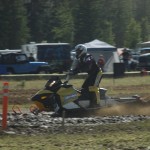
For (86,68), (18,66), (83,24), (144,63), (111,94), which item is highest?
(86,68)

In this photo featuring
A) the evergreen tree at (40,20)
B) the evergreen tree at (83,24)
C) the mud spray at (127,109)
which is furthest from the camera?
the evergreen tree at (40,20)

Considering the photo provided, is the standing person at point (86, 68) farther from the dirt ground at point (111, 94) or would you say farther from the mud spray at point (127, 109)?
the dirt ground at point (111, 94)

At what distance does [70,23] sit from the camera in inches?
2965

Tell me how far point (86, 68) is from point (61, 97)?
1005 mm

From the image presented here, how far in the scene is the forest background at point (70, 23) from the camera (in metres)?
77.6

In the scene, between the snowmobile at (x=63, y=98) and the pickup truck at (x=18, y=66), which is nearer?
the snowmobile at (x=63, y=98)

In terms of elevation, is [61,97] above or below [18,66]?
above

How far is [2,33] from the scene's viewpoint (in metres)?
76.9

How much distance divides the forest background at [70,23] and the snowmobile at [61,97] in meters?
57.9

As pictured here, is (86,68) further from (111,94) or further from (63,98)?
(111,94)

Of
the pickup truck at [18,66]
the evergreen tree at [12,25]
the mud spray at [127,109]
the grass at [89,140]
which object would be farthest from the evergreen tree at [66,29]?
the grass at [89,140]

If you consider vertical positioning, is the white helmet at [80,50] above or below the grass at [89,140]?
above

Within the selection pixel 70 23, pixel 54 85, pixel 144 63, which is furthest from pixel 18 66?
pixel 70 23

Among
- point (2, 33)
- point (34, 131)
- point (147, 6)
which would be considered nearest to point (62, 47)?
point (2, 33)
